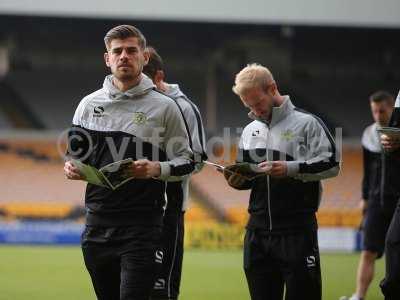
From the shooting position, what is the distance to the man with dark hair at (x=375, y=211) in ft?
28.6

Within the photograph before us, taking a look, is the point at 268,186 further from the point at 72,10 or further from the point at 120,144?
the point at 72,10

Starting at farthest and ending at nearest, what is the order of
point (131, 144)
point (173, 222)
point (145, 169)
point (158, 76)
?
point (158, 76) → point (173, 222) → point (131, 144) → point (145, 169)

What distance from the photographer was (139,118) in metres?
5.18

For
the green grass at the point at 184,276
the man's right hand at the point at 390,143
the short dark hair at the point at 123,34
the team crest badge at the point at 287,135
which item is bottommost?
the green grass at the point at 184,276

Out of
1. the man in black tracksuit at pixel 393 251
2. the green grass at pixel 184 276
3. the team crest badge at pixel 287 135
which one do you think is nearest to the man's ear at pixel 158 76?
the team crest badge at pixel 287 135

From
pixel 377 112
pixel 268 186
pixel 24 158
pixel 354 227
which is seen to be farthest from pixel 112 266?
pixel 24 158

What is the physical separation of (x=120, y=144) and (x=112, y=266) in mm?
727

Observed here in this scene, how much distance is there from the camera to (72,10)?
72.3 feet

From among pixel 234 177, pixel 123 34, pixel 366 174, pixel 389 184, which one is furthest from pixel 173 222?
pixel 366 174

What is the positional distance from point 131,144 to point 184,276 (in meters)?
7.77

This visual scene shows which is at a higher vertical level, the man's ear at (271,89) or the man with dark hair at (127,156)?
the man's ear at (271,89)

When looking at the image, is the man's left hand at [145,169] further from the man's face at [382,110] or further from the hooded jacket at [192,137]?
the man's face at [382,110]

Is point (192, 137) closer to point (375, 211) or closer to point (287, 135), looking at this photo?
point (287, 135)

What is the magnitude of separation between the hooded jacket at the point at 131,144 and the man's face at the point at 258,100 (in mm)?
567
